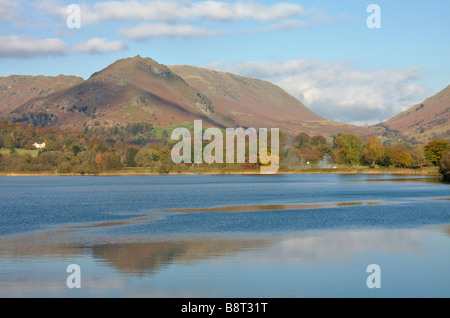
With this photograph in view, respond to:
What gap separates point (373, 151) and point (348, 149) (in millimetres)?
10091

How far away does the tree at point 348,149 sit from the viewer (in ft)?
641

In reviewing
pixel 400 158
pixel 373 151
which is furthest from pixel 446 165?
pixel 373 151

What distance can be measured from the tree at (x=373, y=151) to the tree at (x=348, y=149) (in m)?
5.37

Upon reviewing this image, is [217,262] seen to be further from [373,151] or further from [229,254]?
[373,151]

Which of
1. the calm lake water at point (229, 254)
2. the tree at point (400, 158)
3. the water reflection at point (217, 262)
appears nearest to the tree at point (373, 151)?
the tree at point (400, 158)

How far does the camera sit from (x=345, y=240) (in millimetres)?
36375

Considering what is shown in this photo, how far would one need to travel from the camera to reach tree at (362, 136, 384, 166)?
616 ft

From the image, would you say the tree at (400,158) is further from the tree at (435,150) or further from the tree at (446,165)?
the tree at (446,165)

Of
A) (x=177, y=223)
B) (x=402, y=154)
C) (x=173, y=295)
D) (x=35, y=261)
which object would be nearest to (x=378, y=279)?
(x=173, y=295)

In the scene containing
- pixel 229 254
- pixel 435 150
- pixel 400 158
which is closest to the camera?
pixel 229 254

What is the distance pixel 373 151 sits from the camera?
188 m

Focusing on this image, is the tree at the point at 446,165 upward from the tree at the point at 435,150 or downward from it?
downward

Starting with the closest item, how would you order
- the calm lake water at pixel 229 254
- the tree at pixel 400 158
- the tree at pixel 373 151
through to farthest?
the calm lake water at pixel 229 254 → the tree at pixel 400 158 → the tree at pixel 373 151

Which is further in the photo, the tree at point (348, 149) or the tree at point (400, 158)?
the tree at point (348, 149)
